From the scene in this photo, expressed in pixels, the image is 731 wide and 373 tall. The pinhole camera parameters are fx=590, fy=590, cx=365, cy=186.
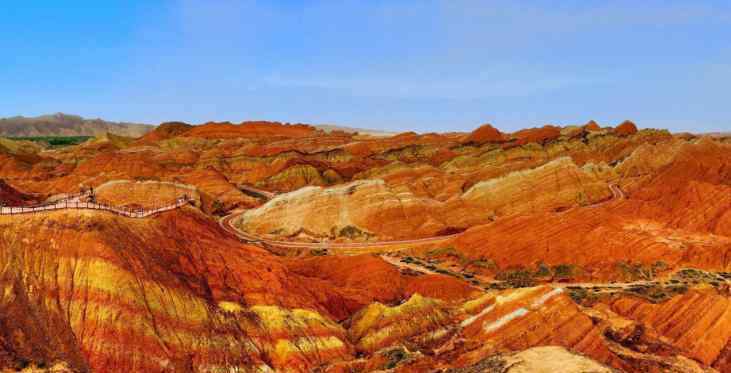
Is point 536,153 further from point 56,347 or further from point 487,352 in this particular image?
point 56,347

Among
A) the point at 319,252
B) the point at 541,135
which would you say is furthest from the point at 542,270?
the point at 541,135

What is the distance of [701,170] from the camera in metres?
104

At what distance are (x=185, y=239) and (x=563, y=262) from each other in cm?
4012

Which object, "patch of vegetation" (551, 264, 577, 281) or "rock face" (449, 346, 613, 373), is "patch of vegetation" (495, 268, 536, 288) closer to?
"patch of vegetation" (551, 264, 577, 281)

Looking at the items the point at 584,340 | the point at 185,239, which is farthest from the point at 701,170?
the point at 185,239

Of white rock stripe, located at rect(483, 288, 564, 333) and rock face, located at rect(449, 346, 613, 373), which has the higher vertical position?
rock face, located at rect(449, 346, 613, 373)

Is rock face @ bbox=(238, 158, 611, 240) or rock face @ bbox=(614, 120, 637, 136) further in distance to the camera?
rock face @ bbox=(614, 120, 637, 136)

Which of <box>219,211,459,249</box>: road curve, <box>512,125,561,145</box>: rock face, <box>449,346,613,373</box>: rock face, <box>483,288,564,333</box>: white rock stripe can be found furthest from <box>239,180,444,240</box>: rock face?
<box>512,125,561,145</box>: rock face

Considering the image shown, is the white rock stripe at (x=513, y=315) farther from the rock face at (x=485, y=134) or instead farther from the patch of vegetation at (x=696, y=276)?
the rock face at (x=485, y=134)

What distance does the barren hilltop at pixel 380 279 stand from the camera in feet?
→ 104

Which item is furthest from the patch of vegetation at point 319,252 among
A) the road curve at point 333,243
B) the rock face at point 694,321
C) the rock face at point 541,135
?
the rock face at point 541,135

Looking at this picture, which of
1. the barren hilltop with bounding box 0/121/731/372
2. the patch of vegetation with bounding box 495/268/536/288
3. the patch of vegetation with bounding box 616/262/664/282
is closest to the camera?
the barren hilltop with bounding box 0/121/731/372

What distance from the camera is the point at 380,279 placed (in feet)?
169

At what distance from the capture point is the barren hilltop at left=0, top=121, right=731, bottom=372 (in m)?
31.8
